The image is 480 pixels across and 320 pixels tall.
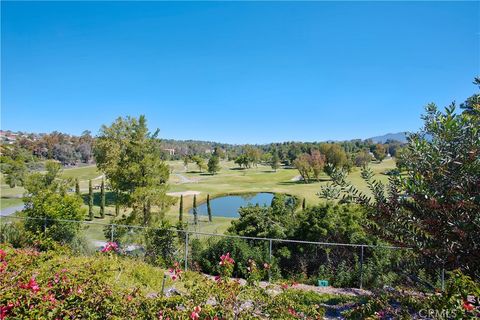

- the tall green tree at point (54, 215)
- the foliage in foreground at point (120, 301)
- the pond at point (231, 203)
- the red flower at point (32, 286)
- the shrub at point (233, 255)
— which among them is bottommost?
the pond at point (231, 203)

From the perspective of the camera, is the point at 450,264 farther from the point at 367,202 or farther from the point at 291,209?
the point at 291,209

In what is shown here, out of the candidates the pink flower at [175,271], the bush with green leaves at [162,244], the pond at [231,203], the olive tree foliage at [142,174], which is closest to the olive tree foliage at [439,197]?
the pink flower at [175,271]

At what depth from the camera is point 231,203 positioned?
46375mm

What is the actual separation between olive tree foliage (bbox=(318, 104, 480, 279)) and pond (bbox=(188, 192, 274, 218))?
111ft

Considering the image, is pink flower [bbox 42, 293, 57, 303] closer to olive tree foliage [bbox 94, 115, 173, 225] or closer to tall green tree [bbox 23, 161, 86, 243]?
tall green tree [bbox 23, 161, 86, 243]

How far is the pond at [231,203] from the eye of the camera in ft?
129

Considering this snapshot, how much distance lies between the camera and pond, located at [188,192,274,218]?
129 feet

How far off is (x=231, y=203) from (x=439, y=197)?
43871 millimetres

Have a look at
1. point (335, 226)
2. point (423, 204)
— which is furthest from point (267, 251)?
point (423, 204)

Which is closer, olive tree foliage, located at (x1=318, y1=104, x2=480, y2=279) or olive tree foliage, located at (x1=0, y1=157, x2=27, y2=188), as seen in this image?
olive tree foliage, located at (x1=318, y1=104, x2=480, y2=279)

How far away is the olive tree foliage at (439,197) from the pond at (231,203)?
33887 millimetres

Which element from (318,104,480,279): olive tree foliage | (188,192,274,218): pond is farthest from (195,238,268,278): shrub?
(188,192,274,218): pond

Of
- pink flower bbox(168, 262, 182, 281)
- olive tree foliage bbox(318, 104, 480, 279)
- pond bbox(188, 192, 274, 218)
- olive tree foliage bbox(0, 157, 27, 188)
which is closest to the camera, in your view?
olive tree foliage bbox(318, 104, 480, 279)

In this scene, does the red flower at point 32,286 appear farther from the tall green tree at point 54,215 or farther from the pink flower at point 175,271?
the tall green tree at point 54,215
